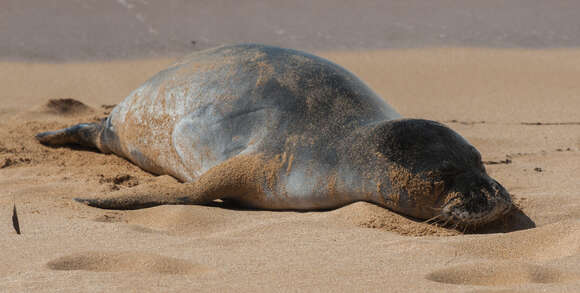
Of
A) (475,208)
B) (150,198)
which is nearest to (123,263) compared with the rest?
(150,198)

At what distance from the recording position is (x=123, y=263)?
7.57 ft

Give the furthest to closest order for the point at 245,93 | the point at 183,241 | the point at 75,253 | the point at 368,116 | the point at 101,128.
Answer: the point at 101,128, the point at 245,93, the point at 368,116, the point at 183,241, the point at 75,253

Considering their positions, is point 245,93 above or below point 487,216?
above

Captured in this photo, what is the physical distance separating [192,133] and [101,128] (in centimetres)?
142

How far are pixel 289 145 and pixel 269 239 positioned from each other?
799 mm

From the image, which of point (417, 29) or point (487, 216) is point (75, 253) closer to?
point (487, 216)

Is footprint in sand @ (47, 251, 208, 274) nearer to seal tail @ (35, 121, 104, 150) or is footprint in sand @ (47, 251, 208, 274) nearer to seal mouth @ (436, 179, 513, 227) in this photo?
seal mouth @ (436, 179, 513, 227)

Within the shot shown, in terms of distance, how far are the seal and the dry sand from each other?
11cm

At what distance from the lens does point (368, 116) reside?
355 centimetres

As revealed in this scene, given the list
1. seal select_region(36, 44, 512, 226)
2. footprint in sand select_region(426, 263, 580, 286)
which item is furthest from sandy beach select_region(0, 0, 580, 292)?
seal select_region(36, 44, 512, 226)

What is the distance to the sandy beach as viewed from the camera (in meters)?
2.19

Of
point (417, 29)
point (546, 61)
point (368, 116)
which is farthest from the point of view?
point (417, 29)

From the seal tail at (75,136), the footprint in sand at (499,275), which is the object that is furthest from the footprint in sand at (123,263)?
the seal tail at (75,136)

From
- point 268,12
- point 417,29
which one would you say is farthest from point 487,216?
point 268,12
